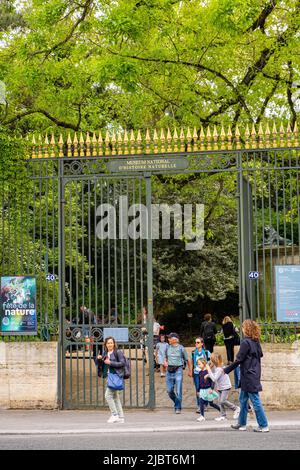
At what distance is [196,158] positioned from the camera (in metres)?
14.8

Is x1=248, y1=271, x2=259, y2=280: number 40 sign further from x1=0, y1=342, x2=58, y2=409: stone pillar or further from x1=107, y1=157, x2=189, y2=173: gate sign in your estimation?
x1=0, y1=342, x2=58, y2=409: stone pillar

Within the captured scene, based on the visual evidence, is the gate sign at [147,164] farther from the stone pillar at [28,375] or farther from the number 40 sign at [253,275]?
the stone pillar at [28,375]

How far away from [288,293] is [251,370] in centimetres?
297

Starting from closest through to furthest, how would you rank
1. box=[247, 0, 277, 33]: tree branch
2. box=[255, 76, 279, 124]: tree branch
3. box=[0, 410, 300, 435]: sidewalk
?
1. box=[0, 410, 300, 435]: sidewalk
2. box=[247, 0, 277, 33]: tree branch
3. box=[255, 76, 279, 124]: tree branch

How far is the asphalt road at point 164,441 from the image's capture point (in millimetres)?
10172

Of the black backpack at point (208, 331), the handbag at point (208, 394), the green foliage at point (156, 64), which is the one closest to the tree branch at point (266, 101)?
the green foliage at point (156, 64)

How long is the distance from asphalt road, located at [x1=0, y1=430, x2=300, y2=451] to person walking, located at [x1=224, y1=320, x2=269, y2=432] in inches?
11.0

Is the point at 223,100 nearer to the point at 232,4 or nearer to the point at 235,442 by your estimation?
the point at 232,4

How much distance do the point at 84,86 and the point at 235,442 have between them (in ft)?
35.4

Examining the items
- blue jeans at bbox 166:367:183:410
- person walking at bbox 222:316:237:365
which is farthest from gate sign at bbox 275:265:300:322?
person walking at bbox 222:316:237:365

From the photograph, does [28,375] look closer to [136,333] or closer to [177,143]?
[136,333]

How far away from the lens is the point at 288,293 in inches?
553

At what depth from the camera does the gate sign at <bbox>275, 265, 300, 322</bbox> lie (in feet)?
45.9

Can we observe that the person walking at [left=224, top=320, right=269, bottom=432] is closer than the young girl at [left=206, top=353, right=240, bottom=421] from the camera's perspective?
Yes
